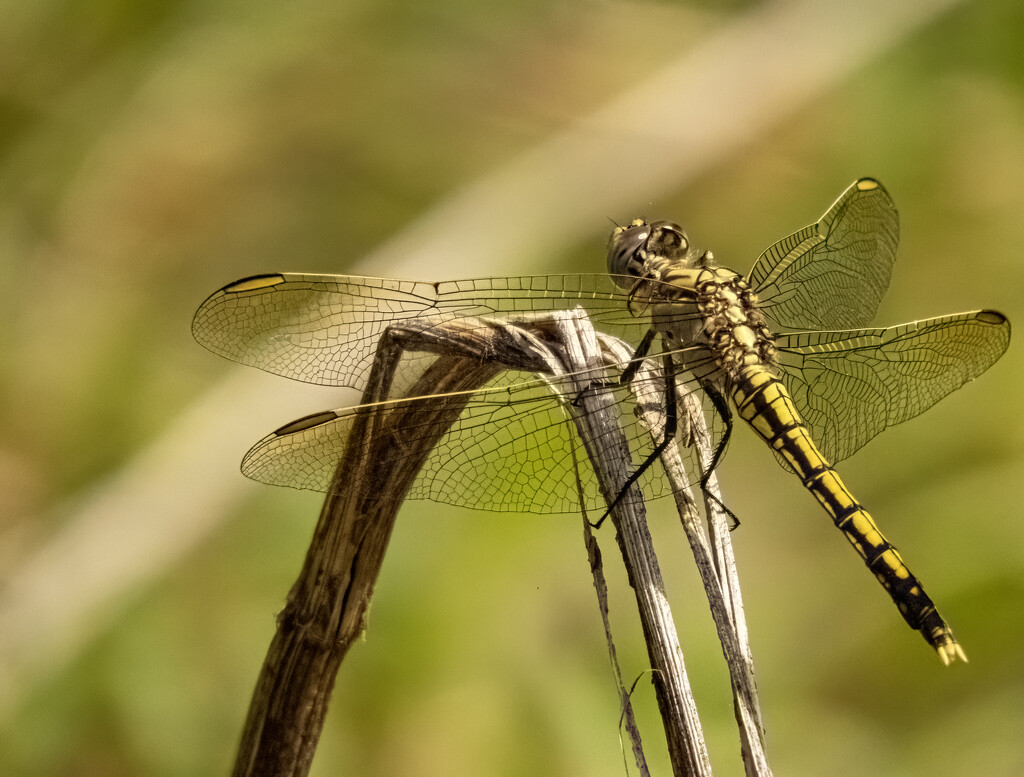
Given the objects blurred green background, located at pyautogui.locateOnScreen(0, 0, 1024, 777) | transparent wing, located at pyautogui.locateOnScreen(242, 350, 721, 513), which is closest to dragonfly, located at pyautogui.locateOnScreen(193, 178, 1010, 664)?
transparent wing, located at pyautogui.locateOnScreen(242, 350, 721, 513)

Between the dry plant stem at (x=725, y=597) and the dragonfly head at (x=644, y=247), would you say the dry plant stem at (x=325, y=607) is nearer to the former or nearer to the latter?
the dry plant stem at (x=725, y=597)

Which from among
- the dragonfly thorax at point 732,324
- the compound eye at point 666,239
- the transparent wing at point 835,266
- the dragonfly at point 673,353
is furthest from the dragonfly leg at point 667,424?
the transparent wing at point 835,266

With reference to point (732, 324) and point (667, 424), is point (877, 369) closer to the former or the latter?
point (732, 324)

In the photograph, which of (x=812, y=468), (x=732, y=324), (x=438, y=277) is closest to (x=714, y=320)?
(x=732, y=324)

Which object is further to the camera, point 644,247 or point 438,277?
point 438,277

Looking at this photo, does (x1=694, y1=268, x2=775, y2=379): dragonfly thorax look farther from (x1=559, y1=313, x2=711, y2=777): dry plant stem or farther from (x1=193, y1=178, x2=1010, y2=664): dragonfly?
(x1=559, y1=313, x2=711, y2=777): dry plant stem

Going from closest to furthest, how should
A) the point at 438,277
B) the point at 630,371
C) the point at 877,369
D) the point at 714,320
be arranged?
the point at 630,371 → the point at 714,320 → the point at 877,369 → the point at 438,277
